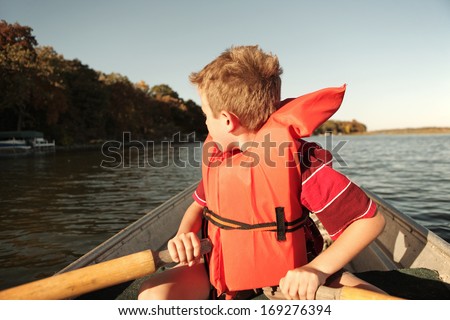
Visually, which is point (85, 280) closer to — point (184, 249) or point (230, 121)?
point (184, 249)

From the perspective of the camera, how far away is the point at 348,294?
52.4 inches

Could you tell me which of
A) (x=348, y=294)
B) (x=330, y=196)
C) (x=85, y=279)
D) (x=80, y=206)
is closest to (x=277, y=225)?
(x=330, y=196)

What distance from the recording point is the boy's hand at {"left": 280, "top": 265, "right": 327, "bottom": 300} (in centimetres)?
139

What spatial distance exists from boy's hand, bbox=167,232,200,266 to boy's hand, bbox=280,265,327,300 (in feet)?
1.41

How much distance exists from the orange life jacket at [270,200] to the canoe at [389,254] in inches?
36.0

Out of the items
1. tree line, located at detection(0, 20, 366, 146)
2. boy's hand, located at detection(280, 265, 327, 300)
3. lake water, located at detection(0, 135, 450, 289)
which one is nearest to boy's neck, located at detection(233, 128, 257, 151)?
boy's hand, located at detection(280, 265, 327, 300)

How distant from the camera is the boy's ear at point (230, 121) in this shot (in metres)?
1.60

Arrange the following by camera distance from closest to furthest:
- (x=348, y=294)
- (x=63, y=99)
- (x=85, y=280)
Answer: (x=348, y=294) → (x=85, y=280) → (x=63, y=99)

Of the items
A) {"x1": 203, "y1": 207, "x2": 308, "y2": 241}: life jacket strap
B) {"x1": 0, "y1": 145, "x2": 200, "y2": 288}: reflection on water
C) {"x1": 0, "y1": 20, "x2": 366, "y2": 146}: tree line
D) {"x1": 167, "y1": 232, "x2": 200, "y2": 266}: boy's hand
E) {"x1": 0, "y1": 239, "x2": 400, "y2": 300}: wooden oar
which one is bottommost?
{"x1": 0, "y1": 145, "x2": 200, "y2": 288}: reflection on water

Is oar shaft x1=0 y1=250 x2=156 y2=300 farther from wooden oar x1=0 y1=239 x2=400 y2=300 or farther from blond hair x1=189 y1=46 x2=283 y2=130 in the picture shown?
blond hair x1=189 y1=46 x2=283 y2=130

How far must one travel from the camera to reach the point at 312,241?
1.83 meters

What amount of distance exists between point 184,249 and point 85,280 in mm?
436

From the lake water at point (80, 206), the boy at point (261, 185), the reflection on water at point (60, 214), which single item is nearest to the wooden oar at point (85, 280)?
the boy at point (261, 185)

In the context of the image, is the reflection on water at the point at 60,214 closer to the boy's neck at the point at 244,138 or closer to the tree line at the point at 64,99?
the boy's neck at the point at 244,138
